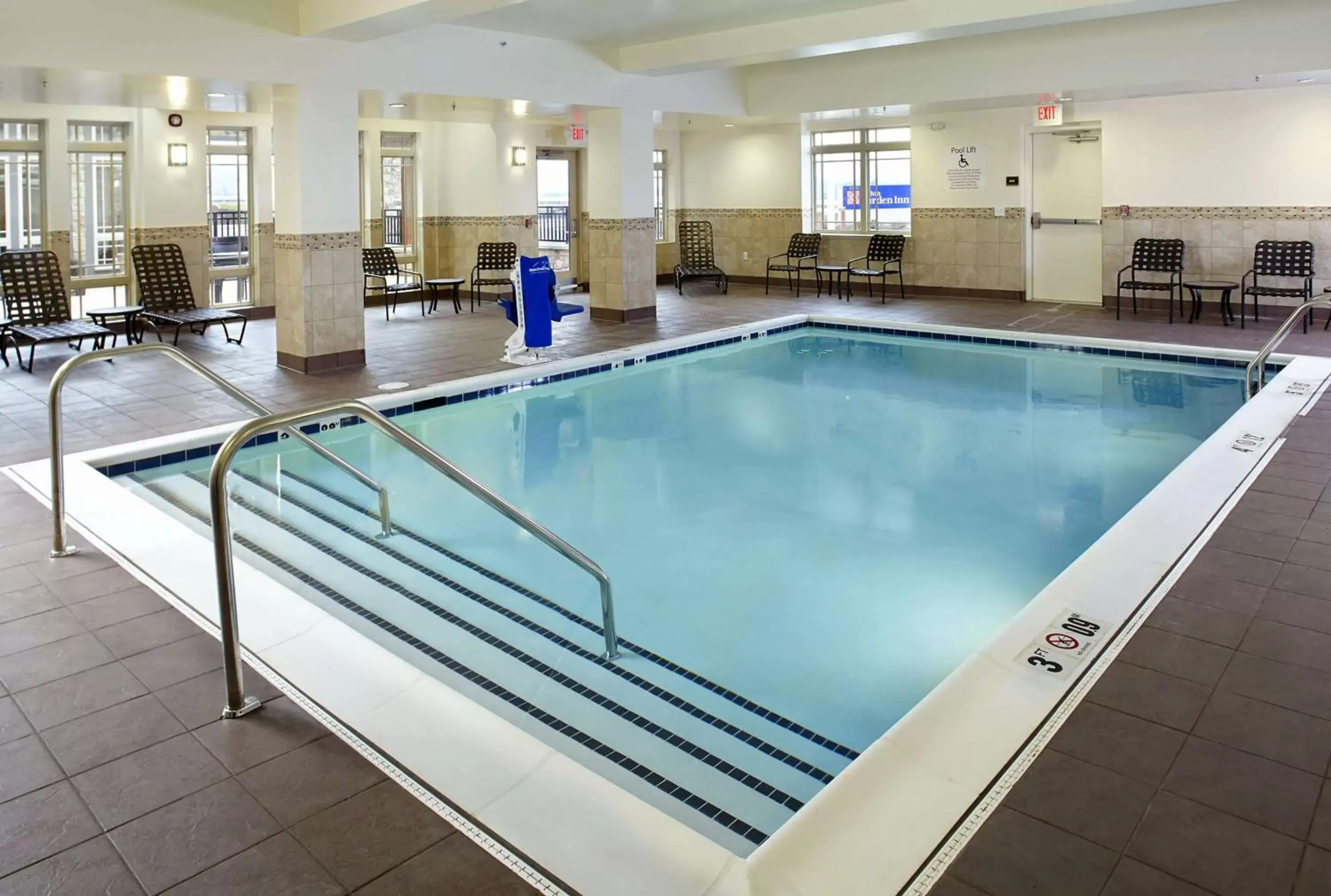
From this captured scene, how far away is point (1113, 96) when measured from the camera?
37.6ft

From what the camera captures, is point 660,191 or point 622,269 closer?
point 622,269

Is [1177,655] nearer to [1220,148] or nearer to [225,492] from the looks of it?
[225,492]

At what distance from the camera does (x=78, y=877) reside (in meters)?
2.25

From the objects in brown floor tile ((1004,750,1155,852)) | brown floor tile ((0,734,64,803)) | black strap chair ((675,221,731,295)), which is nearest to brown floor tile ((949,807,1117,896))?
brown floor tile ((1004,750,1155,852))

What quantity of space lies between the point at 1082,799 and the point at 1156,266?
1062cm

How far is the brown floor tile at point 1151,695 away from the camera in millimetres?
2914

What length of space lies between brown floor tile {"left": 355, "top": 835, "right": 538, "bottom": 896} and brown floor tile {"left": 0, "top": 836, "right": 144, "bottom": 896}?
0.53 meters

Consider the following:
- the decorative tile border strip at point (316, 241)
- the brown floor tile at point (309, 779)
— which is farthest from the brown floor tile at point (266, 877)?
the decorative tile border strip at point (316, 241)

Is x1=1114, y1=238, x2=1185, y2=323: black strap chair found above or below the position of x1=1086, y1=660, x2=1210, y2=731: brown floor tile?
above

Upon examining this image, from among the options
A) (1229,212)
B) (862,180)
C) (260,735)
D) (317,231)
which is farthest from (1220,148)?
(260,735)

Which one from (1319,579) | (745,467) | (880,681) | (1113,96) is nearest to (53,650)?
(880,681)

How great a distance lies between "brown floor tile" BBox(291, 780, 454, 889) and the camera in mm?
2279

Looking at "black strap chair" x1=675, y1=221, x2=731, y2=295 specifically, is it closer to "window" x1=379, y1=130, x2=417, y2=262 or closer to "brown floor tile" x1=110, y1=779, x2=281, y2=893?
"window" x1=379, y1=130, x2=417, y2=262

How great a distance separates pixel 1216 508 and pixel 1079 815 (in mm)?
2765
